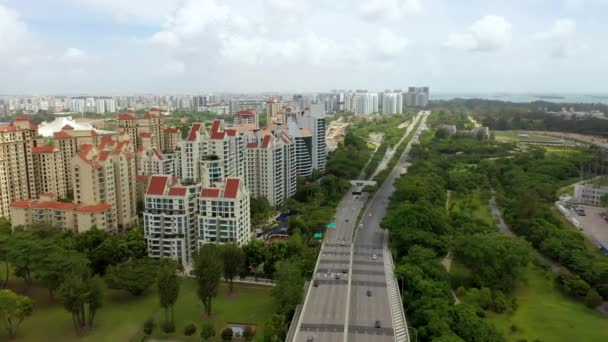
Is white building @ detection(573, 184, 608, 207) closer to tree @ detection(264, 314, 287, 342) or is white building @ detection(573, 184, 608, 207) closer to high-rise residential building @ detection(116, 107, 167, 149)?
tree @ detection(264, 314, 287, 342)

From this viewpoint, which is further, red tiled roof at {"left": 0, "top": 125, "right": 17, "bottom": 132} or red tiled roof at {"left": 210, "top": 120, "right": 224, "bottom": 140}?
red tiled roof at {"left": 0, "top": 125, "right": 17, "bottom": 132}

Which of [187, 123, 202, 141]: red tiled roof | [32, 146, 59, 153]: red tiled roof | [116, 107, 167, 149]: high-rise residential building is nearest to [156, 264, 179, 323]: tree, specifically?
[187, 123, 202, 141]: red tiled roof

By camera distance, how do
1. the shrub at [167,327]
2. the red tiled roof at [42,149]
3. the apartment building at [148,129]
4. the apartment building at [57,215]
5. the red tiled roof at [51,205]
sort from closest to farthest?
the shrub at [167,327], the apartment building at [57,215], the red tiled roof at [51,205], the red tiled roof at [42,149], the apartment building at [148,129]

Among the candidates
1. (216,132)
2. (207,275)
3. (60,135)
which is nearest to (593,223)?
(216,132)

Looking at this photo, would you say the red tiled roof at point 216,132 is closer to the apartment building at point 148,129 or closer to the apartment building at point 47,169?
the apartment building at point 148,129

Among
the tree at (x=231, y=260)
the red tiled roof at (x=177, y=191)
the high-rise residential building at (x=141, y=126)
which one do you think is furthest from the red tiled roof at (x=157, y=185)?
the high-rise residential building at (x=141, y=126)
